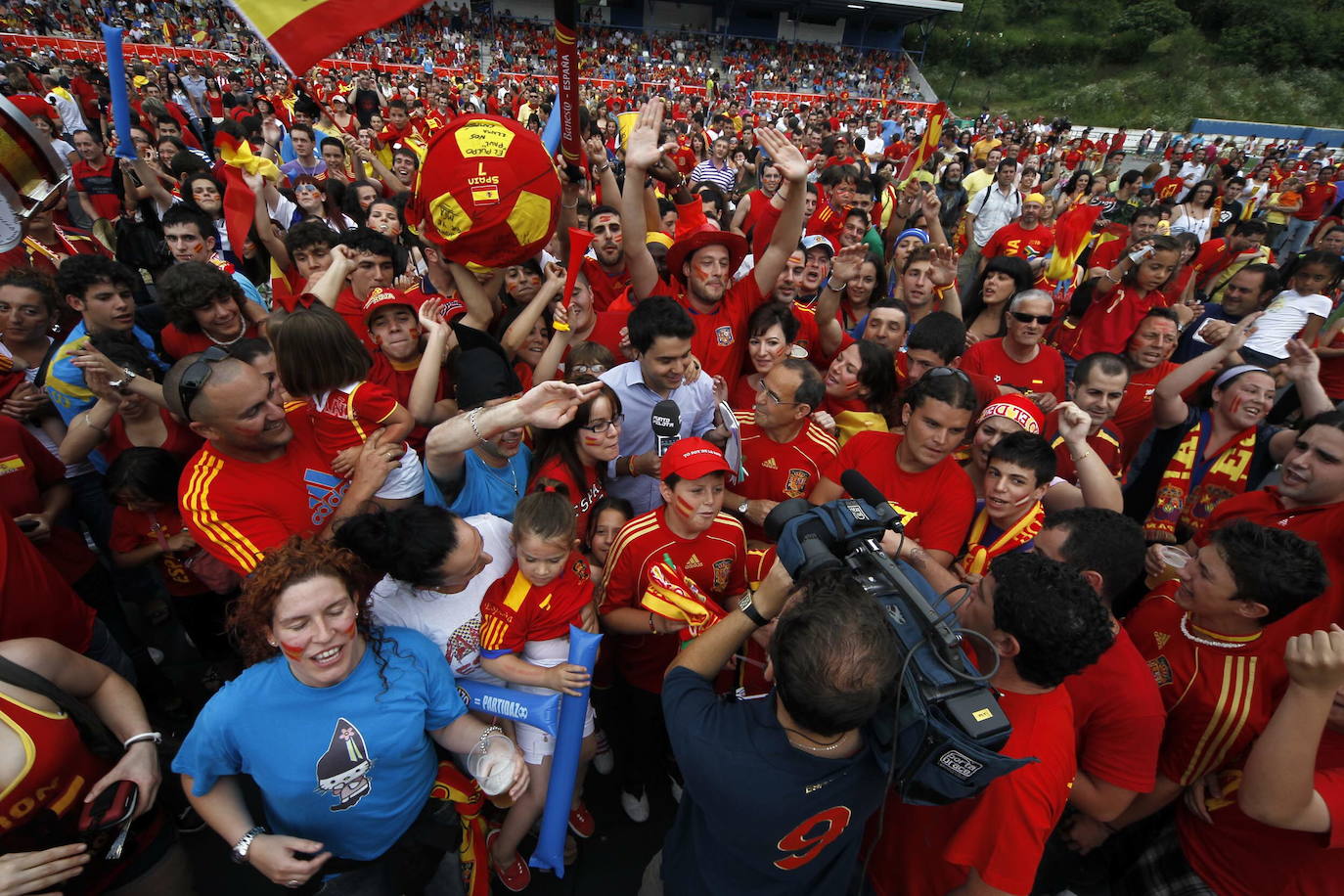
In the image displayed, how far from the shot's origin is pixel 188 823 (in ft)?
9.54

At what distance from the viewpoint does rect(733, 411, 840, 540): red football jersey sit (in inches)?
129

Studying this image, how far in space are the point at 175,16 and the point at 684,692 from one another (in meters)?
40.9

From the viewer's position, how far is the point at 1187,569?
2.26 metres

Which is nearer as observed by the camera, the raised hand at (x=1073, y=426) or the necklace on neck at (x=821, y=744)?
the necklace on neck at (x=821, y=744)

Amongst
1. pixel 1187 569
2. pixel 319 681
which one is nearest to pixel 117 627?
pixel 319 681

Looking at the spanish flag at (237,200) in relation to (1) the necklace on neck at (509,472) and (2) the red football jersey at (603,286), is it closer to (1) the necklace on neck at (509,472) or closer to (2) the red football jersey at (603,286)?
(2) the red football jersey at (603,286)

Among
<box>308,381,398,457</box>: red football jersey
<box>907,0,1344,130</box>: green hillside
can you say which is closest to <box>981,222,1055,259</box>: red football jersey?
<box>308,381,398,457</box>: red football jersey

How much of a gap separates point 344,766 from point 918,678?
175 cm

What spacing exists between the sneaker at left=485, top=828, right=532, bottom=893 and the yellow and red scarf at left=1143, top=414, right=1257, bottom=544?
151 inches

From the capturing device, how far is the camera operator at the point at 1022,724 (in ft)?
5.51

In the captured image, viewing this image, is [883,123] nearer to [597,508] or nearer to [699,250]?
[699,250]

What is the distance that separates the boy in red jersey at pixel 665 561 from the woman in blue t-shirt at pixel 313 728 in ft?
2.54

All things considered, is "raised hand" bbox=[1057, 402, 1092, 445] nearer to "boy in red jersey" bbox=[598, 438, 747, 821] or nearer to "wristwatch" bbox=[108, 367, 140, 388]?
"boy in red jersey" bbox=[598, 438, 747, 821]

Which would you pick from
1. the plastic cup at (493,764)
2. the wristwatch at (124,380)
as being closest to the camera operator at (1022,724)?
the plastic cup at (493,764)
